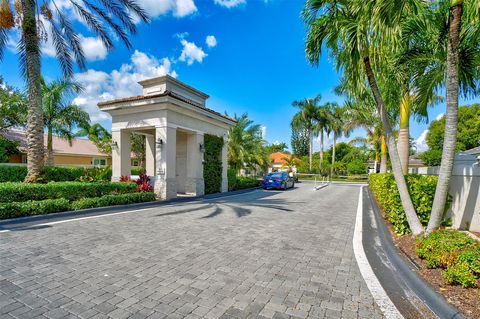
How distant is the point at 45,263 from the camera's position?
420 centimetres

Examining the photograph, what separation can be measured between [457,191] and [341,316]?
5069 millimetres

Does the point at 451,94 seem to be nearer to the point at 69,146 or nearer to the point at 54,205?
the point at 54,205

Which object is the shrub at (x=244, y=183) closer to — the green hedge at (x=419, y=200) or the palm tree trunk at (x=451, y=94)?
the green hedge at (x=419, y=200)

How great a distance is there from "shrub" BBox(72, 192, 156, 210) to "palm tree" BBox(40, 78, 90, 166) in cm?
1300

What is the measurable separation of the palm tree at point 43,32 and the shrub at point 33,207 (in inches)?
92.6

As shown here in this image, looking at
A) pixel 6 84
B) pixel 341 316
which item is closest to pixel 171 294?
pixel 341 316

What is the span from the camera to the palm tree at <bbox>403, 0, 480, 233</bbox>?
4508mm

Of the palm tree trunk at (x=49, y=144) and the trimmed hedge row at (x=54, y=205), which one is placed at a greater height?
the palm tree trunk at (x=49, y=144)

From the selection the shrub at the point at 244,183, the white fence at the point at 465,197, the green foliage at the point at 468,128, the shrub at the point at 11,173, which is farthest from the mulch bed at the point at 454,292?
the green foliage at the point at 468,128

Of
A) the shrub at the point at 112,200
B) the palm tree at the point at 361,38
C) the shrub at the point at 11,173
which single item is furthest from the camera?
the shrub at the point at 11,173

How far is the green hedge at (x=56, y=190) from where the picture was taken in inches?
301

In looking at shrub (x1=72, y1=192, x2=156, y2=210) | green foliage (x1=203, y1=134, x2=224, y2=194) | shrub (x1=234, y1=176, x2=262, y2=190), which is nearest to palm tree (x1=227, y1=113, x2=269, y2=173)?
shrub (x1=234, y1=176, x2=262, y2=190)

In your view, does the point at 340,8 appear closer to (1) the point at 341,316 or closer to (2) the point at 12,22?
(1) the point at 341,316

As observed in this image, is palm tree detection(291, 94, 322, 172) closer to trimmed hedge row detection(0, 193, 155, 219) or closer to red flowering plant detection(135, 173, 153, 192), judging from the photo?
red flowering plant detection(135, 173, 153, 192)
